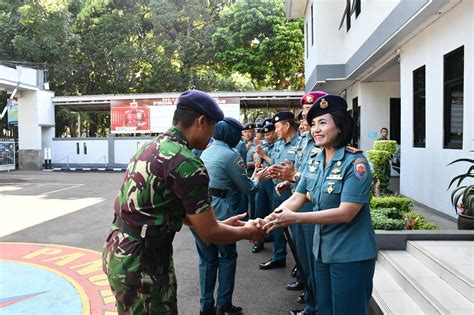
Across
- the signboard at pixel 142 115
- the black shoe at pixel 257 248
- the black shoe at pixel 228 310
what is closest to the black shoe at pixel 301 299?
the black shoe at pixel 228 310

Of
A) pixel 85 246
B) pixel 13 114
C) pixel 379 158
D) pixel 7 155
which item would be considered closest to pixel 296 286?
pixel 85 246

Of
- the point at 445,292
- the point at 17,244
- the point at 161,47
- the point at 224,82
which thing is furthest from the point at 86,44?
the point at 445,292

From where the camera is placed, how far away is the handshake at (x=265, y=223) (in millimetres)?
2428

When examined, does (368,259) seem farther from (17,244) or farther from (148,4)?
(148,4)

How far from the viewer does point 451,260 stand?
12.1 feet

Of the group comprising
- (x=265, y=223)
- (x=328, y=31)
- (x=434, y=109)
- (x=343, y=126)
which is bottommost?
(x=265, y=223)

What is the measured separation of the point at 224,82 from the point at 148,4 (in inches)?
285

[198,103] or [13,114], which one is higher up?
[13,114]

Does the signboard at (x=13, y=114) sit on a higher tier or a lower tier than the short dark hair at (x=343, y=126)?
higher

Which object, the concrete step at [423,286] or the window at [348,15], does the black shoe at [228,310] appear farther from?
the window at [348,15]

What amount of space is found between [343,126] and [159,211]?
4.03 feet

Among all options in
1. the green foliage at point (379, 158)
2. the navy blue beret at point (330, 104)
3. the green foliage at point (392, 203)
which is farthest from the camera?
the green foliage at point (379, 158)

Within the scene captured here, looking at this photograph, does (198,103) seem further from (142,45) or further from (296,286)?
(142,45)

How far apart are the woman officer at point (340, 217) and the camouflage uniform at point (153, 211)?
76 centimetres
